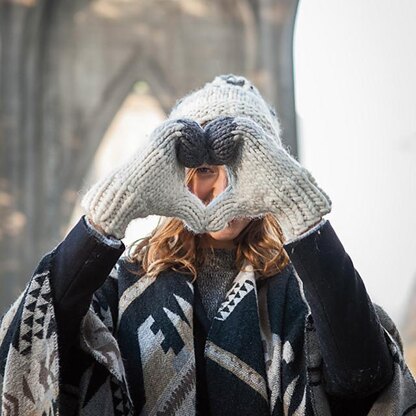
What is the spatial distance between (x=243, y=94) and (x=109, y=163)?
319 cm

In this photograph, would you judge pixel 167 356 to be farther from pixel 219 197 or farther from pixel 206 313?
pixel 219 197

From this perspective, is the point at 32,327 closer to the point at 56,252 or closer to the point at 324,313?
the point at 56,252

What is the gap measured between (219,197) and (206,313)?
0.56 feet

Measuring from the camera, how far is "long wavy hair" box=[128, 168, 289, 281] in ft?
3.51

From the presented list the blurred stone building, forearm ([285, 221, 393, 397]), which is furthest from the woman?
the blurred stone building

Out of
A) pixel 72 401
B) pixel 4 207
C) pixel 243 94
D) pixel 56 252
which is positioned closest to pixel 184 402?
pixel 72 401

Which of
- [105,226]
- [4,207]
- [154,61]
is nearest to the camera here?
[105,226]

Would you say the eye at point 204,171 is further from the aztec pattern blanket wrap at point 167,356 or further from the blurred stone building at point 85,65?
the blurred stone building at point 85,65

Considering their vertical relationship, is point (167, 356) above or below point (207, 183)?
below

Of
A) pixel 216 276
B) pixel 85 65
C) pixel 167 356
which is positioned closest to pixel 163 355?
pixel 167 356

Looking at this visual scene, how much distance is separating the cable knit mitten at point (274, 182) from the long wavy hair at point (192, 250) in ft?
0.51

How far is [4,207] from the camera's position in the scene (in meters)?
3.94

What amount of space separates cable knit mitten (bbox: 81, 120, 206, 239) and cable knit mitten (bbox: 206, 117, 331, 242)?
60mm

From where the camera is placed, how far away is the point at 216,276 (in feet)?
3.58
